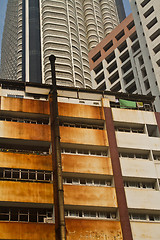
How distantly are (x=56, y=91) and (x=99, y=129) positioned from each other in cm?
704

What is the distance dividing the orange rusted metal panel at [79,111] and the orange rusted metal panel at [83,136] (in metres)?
2.44

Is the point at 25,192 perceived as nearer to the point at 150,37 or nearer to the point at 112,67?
the point at 150,37

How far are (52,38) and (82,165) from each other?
201ft

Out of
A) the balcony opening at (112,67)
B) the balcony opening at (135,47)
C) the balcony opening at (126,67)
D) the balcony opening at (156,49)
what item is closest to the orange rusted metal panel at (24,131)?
the balcony opening at (156,49)

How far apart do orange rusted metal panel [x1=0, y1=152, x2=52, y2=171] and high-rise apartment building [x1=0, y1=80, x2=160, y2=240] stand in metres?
0.10

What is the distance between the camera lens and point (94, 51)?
93.9 metres

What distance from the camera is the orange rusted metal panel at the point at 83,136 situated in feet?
146

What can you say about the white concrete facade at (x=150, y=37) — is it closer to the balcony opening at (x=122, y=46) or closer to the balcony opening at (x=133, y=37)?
the balcony opening at (x=133, y=37)

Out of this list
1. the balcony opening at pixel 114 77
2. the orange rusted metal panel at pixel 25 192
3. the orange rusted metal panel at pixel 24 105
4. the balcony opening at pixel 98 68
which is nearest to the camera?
the orange rusted metal panel at pixel 25 192

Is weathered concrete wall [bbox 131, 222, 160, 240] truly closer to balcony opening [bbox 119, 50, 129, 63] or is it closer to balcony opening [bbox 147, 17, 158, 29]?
balcony opening [bbox 147, 17, 158, 29]

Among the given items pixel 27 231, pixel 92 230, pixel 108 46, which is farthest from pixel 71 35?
pixel 27 231

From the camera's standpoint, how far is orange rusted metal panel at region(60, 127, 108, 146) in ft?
146

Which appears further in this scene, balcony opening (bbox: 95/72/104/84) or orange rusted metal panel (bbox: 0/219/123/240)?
balcony opening (bbox: 95/72/104/84)

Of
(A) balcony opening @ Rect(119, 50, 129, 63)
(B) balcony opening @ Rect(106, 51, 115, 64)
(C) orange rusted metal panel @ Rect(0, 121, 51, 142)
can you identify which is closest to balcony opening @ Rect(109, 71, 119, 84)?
(A) balcony opening @ Rect(119, 50, 129, 63)
